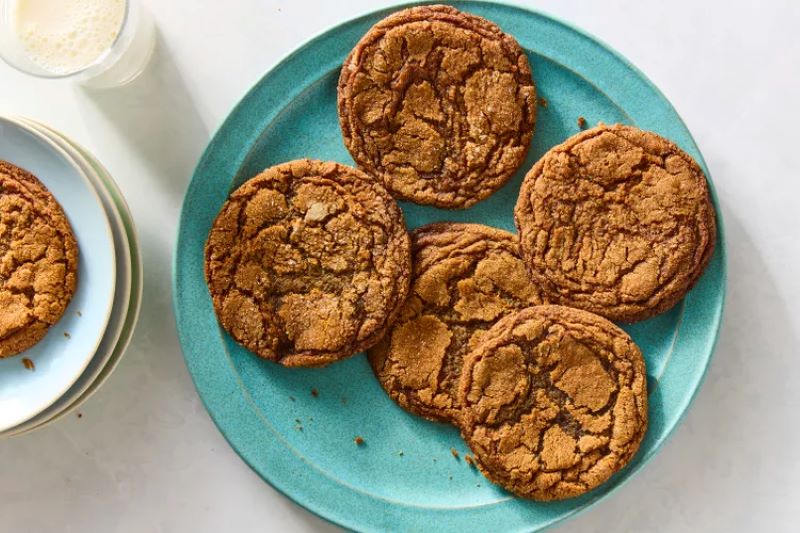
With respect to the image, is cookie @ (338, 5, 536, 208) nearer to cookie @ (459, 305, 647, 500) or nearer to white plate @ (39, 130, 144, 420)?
cookie @ (459, 305, 647, 500)

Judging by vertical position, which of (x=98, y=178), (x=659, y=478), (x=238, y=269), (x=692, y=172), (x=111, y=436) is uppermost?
(x=692, y=172)

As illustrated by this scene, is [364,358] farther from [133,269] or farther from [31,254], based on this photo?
[31,254]

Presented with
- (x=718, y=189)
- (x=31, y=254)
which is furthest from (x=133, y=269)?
(x=718, y=189)

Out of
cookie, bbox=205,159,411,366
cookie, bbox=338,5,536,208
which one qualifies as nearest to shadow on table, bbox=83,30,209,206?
cookie, bbox=205,159,411,366

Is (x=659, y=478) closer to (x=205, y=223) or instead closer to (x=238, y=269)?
(x=238, y=269)

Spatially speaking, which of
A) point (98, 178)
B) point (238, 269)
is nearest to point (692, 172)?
point (238, 269)

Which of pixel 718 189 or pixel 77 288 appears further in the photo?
pixel 718 189
